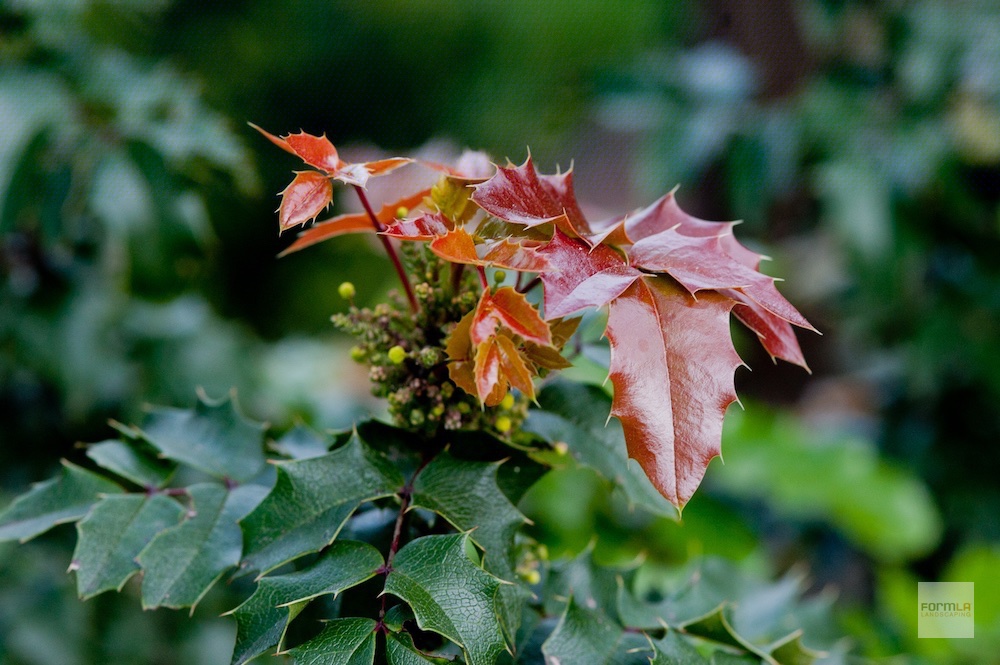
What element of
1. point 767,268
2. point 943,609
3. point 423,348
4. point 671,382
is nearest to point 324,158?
point 423,348

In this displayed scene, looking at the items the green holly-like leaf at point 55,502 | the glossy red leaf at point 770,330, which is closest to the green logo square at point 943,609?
the glossy red leaf at point 770,330

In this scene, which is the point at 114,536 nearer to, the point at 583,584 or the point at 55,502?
the point at 55,502

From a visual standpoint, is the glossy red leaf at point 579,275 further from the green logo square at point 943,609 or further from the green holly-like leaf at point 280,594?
the green logo square at point 943,609

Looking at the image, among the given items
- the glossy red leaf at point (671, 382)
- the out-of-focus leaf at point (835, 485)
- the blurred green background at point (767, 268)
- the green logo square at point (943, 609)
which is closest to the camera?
the glossy red leaf at point (671, 382)

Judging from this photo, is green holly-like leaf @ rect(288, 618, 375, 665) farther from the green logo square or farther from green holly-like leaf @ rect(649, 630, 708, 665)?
the green logo square

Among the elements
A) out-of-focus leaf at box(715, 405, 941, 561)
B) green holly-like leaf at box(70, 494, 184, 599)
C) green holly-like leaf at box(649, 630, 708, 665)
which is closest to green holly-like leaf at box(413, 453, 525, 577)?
green holly-like leaf at box(649, 630, 708, 665)

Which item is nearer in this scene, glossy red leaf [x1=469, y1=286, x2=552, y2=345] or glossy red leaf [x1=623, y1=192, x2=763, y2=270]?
glossy red leaf [x1=469, y1=286, x2=552, y2=345]
